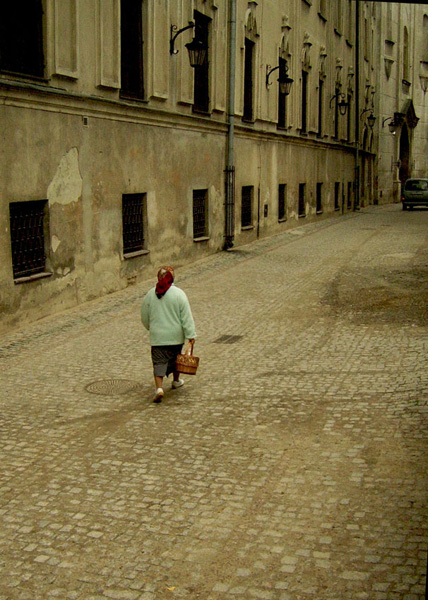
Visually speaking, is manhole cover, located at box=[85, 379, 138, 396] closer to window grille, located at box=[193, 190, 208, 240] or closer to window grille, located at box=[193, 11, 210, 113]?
window grille, located at box=[193, 190, 208, 240]

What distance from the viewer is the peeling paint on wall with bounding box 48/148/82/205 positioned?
12.4 metres

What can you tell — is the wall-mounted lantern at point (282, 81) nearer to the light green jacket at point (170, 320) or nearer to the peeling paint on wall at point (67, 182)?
the peeling paint on wall at point (67, 182)

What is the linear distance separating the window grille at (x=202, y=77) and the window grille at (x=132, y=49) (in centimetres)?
294

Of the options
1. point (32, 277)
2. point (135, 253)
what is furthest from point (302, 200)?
point (32, 277)

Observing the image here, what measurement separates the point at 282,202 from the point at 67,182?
14.1 meters

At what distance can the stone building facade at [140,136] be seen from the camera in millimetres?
11812

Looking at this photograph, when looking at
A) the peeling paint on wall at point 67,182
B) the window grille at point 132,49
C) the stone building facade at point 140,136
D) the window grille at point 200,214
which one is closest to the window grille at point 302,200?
the stone building facade at point 140,136

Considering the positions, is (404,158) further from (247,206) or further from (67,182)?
(67,182)

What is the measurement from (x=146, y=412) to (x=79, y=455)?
1282mm

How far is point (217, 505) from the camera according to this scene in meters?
5.63

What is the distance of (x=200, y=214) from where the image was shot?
748 inches

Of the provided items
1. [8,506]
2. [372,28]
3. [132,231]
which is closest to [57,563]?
[8,506]

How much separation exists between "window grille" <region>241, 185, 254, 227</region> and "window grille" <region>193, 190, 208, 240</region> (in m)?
2.96

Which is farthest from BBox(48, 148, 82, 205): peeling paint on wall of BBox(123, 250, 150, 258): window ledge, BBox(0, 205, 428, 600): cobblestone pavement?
BBox(123, 250, 150, 258): window ledge
